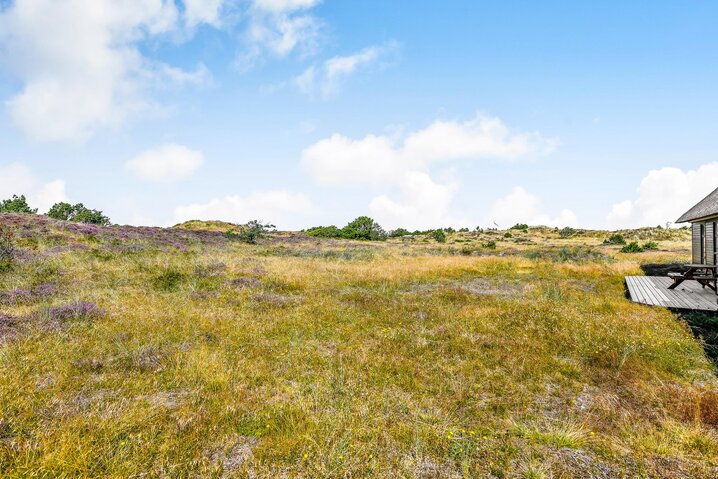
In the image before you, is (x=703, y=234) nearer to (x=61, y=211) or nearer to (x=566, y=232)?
(x=566, y=232)

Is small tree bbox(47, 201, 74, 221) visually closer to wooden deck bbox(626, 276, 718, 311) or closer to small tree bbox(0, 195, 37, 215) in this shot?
small tree bbox(0, 195, 37, 215)

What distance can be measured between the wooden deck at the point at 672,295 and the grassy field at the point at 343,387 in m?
0.97

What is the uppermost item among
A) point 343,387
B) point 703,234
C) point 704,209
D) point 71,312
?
point 704,209

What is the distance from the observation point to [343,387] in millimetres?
4980

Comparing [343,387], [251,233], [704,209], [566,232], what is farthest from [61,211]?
[566,232]

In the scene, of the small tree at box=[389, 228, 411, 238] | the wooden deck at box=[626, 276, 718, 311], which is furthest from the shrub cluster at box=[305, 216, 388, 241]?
the wooden deck at box=[626, 276, 718, 311]

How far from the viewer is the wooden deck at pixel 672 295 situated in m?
9.66

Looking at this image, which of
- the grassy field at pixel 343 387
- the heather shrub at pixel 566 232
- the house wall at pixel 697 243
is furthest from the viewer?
the heather shrub at pixel 566 232

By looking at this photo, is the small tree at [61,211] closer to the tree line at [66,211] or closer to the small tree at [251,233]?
the tree line at [66,211]

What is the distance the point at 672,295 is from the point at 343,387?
12.3m

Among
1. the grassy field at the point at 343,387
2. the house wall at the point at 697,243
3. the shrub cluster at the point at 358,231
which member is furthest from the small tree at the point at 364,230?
the grassy field at the point at 343,387

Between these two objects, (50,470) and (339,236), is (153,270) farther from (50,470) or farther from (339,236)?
(339,236)

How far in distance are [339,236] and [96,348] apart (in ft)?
153

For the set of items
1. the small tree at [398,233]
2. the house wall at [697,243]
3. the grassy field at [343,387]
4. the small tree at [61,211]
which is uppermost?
the small tree at [61,211]
